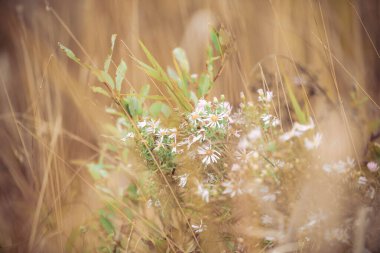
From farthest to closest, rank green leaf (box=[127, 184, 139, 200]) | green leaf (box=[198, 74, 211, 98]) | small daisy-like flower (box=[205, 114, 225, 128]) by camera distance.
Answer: green leaf (box=[127, 184, 139, 200]) < green leaf (box=[198, 74, 211, 98]) < small daisy-like flower (box=[205, 114, 225, 128])

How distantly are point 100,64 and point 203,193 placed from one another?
0.58 meters

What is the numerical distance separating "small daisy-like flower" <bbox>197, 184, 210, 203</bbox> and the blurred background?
0.68ft

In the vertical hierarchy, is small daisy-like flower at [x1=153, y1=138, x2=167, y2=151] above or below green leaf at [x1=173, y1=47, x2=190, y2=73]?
below

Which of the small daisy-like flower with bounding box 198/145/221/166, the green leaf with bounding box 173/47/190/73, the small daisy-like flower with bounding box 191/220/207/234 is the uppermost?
the green leaf with bounding box 173/47/190/73

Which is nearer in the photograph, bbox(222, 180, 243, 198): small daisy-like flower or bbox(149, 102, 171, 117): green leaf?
bbox(222, 180, 243, 198): small daisy-like flower

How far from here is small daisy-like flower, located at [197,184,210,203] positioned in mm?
597

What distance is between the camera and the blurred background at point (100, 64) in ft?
2.60

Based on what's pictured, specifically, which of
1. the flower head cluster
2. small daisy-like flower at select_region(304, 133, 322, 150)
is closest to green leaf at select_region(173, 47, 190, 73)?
the flower head cluster

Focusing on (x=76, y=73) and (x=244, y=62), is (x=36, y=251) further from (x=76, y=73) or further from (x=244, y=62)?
(x=244, y=62)

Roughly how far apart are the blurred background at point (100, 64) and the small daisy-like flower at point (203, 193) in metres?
0.21

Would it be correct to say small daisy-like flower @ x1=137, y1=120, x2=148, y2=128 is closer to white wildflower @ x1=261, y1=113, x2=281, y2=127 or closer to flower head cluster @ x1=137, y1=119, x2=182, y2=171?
flower head cluster @ x1=137, y1=119, x2=182, y2=171

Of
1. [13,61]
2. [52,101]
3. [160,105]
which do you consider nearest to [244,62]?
[160,105]

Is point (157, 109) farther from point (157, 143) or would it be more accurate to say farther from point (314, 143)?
point (314, 143)

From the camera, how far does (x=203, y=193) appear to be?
61 centimetres
